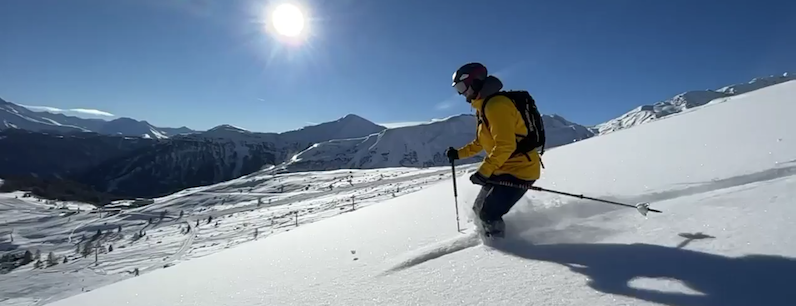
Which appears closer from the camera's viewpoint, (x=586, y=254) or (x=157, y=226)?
(x=586, y=254)

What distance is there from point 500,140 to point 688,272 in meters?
1.68

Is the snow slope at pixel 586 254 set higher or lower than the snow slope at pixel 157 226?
higher

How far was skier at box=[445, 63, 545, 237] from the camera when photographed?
354cm

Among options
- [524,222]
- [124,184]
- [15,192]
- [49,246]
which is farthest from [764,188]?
[124,184]

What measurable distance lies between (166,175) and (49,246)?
175 m

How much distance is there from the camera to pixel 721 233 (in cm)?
263

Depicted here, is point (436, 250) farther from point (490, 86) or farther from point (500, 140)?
point (490, 86)

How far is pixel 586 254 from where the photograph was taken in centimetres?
282

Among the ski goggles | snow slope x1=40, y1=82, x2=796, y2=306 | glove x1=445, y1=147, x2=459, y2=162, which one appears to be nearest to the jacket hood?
the ski goggles

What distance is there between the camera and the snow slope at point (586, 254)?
2162mm

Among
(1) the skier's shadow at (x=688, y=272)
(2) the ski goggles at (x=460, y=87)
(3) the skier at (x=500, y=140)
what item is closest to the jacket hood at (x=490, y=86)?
(3) the skier at (x=500, y=140)

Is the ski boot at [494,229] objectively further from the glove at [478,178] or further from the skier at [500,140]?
the glove at [478,178]

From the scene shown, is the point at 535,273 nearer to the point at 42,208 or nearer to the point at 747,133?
the point at 747,133

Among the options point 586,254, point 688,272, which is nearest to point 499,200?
point 586,254
